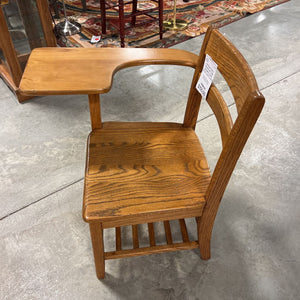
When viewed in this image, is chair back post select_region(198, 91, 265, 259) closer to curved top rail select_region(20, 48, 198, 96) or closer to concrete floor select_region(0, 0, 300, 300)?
concrete floor select_region(0, 0, 300, 300)

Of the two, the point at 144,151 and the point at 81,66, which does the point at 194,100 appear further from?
the point at 81,66

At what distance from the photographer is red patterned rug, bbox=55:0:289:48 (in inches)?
115

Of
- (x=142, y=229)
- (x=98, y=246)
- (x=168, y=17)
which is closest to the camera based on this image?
(x=98, y=246)

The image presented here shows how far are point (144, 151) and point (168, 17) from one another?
280 cm

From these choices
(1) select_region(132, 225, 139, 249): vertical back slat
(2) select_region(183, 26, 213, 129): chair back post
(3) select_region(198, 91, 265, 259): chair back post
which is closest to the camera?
(3) select_region(198, 91, 265, 259): chair back post

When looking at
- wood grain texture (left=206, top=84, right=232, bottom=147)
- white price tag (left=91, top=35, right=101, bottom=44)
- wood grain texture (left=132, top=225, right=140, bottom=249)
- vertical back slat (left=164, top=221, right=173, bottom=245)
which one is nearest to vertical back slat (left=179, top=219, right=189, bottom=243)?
vertical back slat (left=164, top=221, right=173, bottom=245)

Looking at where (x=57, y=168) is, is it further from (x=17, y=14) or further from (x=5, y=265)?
(x=17, y=14)

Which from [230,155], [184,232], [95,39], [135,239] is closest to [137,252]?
[135,239]

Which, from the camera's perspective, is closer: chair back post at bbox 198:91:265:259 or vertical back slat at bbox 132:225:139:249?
chair back post at bbox 198:91:265:259

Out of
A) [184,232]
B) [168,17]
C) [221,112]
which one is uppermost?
[221,112]

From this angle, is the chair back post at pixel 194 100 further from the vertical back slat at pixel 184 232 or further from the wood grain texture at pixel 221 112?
the vertical back slat at pixel 184 232

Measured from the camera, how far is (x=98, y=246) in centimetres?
100

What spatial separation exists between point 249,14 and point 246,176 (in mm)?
2568

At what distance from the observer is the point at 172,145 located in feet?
3.64
